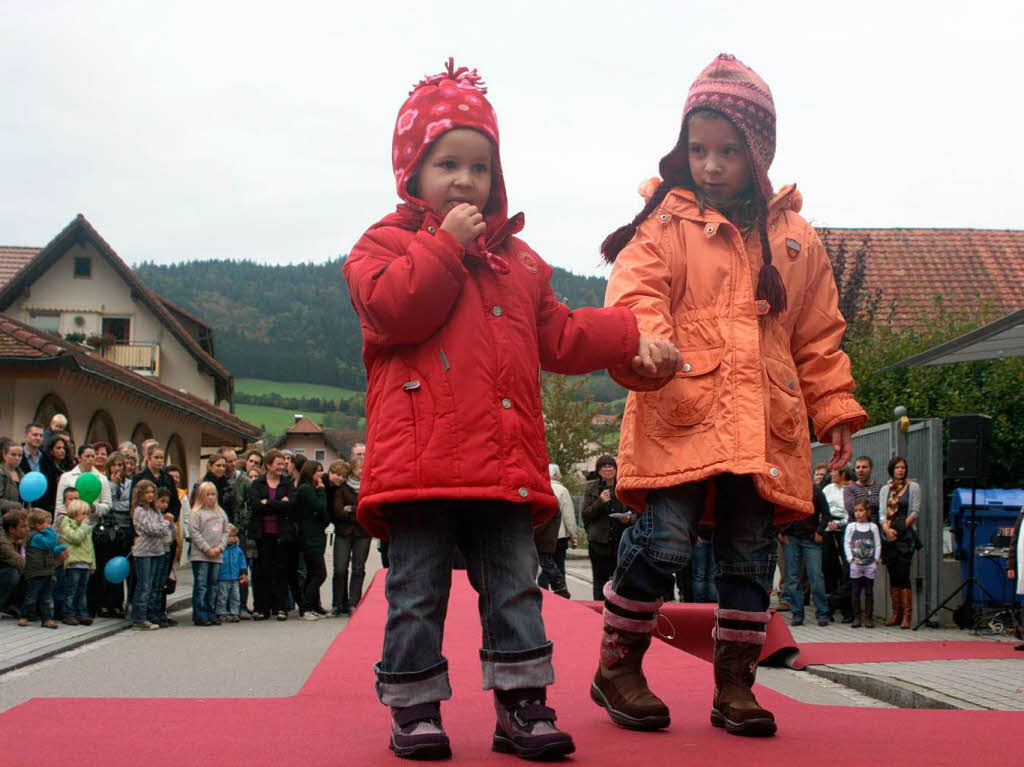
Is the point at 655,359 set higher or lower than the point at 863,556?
higher

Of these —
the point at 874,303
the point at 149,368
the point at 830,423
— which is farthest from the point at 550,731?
the point at 149,368

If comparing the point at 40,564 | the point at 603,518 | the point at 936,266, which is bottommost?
the point at 40,564

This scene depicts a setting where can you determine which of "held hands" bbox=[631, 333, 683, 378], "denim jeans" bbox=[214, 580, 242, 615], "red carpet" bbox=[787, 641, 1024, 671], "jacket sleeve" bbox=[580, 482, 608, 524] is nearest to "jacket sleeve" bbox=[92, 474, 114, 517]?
"denim jeans" bbox=[214, 580, 242, 615]

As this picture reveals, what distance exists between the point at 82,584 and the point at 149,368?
29561mm

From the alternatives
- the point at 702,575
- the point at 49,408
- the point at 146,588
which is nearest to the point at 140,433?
the point at 49,408

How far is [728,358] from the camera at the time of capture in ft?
13.1

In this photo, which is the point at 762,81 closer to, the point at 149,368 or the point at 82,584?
the point at 82,584

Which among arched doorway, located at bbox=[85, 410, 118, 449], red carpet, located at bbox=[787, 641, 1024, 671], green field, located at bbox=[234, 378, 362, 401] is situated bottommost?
red carpet, located at bbox=[787, 641, 1024, 671]

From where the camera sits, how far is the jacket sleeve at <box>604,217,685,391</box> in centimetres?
388

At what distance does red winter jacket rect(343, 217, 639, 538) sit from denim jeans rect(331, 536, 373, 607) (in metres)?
11.2

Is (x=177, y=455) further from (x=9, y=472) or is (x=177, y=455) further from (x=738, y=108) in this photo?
(x=738, y=108)

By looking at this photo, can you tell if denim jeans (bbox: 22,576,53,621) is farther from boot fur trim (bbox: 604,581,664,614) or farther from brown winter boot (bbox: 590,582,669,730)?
boot fur trim (bbox: 604,581,664,614)

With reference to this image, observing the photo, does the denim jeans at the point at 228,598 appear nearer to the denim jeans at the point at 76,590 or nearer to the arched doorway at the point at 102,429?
the denim jeans at the point at 76,590

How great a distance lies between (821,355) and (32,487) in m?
10.6
